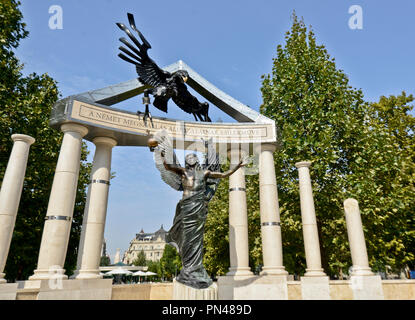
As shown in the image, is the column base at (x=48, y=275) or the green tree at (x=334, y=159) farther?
the green tree at (x=334, y=159)

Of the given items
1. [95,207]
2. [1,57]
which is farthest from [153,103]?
[1,57]

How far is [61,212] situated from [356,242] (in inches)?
448

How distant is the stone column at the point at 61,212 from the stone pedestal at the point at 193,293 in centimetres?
454

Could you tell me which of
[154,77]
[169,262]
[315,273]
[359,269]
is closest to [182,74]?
[154,77]

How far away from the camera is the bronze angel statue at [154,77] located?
11156 mm

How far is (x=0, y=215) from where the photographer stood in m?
9.04

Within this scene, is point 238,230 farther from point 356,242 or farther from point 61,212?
point 61,212

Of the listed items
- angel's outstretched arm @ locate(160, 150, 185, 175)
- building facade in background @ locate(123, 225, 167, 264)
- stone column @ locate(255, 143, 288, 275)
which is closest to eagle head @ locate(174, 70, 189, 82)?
stone column @ locate(255, 143, 288, 275)

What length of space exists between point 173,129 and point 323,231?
37.8ft

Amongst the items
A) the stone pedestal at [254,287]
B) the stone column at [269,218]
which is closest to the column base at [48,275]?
the stone pedestal at [254,287]

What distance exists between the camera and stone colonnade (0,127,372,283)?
9.38 metres

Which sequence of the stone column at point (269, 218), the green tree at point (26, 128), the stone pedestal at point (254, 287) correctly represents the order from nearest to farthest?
the stone pedestal at point (254, 287)
the stone column at point (269, 218)
the green tree at point (26, 128)

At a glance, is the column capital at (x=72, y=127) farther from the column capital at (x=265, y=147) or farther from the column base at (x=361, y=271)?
the column base at (x=361, y=271)

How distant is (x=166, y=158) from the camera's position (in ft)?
26.2
